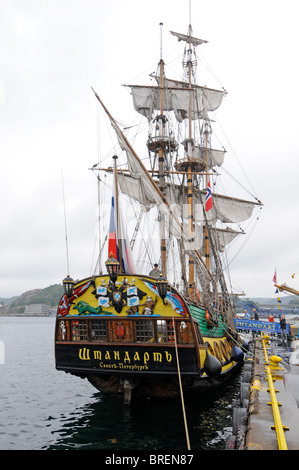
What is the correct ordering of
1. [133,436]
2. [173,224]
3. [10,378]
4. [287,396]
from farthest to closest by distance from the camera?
[10,378], [173,224], [133,436], [287,396]

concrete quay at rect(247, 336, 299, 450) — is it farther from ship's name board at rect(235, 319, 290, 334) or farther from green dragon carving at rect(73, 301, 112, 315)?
ship's name board at rect(235, 319, 290, 334)

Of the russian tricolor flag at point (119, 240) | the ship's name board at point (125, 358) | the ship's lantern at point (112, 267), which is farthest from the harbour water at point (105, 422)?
the russian tricolor flag at point (119, 240)

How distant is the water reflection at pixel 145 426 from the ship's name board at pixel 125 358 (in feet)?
6.50

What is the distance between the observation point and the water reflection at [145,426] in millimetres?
11000

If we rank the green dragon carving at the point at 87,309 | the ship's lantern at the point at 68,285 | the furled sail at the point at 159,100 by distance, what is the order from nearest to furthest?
the ship's lantern at the point at 68,285
the green dragon carving at the point at 87,309
the furled sail at the point at 159,100

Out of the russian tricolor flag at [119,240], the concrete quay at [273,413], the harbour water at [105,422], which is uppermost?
the russian tricolor flag at [119,240]

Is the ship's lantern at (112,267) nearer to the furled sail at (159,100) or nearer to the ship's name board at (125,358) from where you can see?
the ship's name board at (125,358)

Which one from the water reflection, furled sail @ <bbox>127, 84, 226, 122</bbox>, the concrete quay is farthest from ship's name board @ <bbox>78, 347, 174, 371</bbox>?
furled sail @ <bbox>127, 84, 226, 122</bbox>

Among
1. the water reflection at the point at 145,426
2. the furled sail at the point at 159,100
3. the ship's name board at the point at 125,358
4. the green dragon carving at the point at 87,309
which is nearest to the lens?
the water reflection at the point at 145,426

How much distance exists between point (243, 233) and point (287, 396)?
39.9 m

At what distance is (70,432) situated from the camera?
41.2 ft

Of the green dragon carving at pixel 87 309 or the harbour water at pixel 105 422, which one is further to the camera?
the green dragon carving at pixel 87 309

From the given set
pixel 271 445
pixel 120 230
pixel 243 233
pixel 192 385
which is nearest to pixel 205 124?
pixel 243 233

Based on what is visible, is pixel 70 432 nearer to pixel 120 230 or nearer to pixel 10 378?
pixel 120 230
